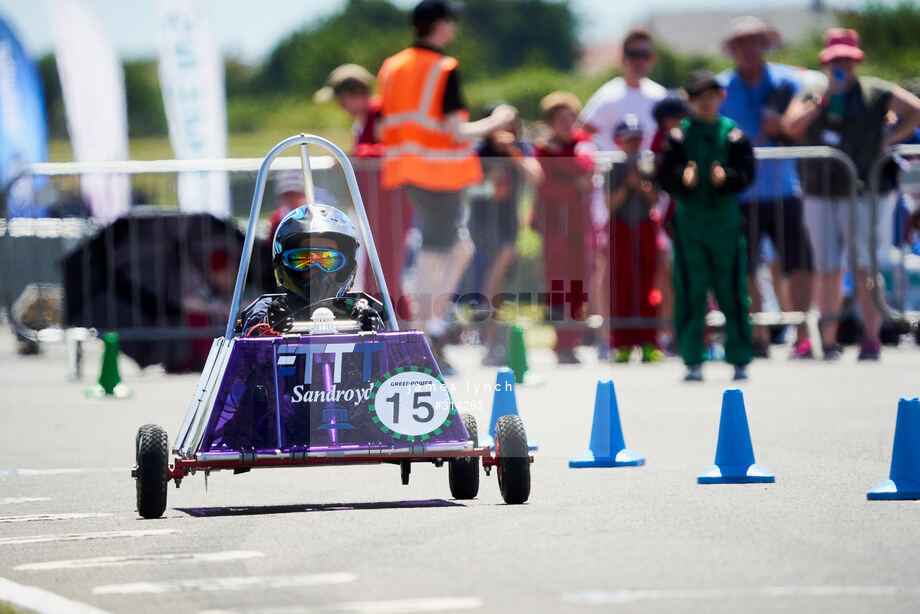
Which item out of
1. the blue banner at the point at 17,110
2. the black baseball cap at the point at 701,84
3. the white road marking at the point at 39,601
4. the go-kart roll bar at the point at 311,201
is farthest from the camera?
the blue banner at the point at 17,110

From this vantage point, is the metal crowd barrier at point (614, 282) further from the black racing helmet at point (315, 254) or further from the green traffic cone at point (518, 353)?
the black racing helmet at point (315, 254)

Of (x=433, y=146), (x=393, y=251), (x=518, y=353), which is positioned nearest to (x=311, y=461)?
(x=518, y=353)

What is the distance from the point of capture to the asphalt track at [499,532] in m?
5.55

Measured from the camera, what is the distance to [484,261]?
16.5 metres

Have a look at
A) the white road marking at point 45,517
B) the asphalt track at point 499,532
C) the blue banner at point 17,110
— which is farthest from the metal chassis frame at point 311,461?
the blue banner at point 17,110

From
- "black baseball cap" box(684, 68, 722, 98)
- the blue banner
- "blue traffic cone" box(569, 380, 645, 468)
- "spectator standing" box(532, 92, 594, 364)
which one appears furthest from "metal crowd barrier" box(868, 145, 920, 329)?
the blue banner

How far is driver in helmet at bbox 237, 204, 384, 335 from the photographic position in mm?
8344

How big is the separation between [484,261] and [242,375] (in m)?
8.93

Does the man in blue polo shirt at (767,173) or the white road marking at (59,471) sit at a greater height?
the man in blue polo shirt at (767,173)

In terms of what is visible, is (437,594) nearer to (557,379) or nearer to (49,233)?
(557,379)

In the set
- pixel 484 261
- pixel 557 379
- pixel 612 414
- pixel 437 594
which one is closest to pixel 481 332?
pixel 484 261

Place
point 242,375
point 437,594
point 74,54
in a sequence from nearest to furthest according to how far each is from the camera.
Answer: point 437,594, point 242,375, point 74,54

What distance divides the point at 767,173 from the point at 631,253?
1.40 metres

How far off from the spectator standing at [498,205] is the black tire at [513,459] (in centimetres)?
849
